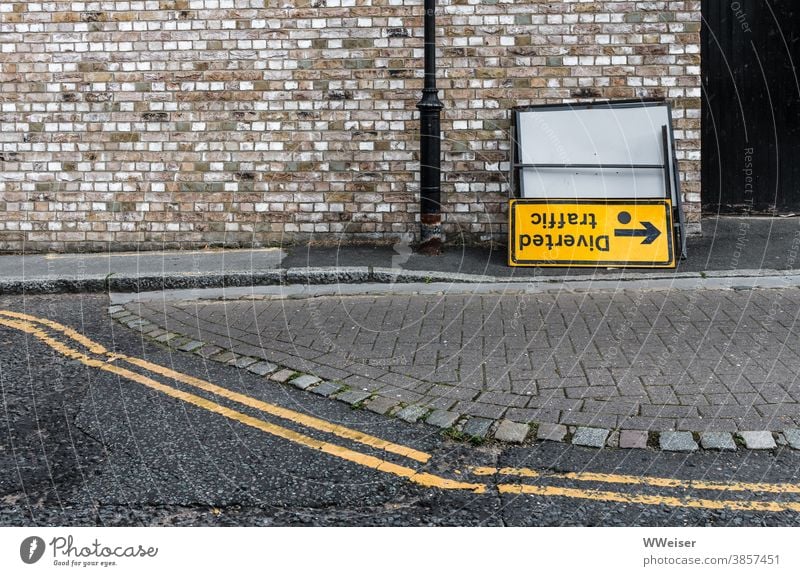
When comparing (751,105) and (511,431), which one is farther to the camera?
(751,105)

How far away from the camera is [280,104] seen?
9.16m

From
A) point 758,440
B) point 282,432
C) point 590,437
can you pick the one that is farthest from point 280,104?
point 758,440

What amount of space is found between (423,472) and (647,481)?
0.96 metres

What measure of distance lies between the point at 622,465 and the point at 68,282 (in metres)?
5.87

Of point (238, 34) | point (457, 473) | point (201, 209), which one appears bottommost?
point (457, 473)

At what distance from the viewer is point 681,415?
4.24 m

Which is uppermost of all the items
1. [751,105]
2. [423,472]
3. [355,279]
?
→ [751,105]

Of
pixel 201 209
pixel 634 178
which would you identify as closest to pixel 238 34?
pixel 201 209

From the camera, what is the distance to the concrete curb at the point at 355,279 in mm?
7336

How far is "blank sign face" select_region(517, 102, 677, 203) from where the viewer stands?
27.5 ft

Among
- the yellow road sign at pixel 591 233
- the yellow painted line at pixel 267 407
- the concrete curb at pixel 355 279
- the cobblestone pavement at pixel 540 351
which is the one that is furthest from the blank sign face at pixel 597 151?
the yellow painted line at pixel 267 407

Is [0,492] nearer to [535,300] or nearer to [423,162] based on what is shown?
[535,300]

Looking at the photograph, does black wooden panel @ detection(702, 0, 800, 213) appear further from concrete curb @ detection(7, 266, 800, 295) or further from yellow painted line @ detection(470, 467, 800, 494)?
yellow painted line @ detection(470, 467, 800, 494)

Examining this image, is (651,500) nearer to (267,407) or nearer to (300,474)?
(300,474)
